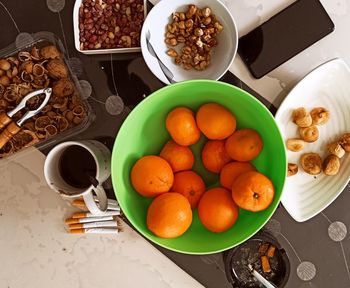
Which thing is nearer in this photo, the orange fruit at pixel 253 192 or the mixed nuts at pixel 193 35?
the orange fruit at pixel 253 192

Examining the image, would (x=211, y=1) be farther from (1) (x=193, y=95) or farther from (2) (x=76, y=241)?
(2) (x=76, y=241)

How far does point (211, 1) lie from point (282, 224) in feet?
1.22

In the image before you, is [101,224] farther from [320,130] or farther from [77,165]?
[320,130]

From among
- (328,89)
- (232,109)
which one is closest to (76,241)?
(232,109)

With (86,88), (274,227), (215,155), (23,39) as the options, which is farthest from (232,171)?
(23,39)

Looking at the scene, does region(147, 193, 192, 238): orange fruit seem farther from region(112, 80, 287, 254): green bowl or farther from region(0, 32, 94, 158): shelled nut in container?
region(0, 32, 94, 158): shelled nut in container

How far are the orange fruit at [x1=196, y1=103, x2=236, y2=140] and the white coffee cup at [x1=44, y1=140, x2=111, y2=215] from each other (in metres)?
0.17

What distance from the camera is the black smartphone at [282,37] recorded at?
0.84m

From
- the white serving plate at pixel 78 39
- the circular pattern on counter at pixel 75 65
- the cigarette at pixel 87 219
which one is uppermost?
the white serving plate at pixel 78 39

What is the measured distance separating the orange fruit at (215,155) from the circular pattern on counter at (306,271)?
243mm

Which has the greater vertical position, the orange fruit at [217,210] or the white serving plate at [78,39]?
the white serving plate at [78,39]

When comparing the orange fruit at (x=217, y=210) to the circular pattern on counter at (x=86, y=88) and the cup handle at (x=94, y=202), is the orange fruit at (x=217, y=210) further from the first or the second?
the circular pattern on counter at (x=86, y=88)

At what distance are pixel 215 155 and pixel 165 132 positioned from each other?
84 millimetres

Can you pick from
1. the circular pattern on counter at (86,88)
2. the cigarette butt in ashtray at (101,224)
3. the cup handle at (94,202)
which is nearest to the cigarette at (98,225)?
the cigarette butt in ashtray at (101,224)
